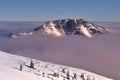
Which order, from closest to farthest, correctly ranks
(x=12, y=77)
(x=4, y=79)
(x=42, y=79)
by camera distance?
(x=4, y=79) → (x=12, y=77) → (x=42, y=79)

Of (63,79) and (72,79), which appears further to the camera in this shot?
(72,79)

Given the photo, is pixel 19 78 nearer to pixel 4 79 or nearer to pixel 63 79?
pixel 4 79

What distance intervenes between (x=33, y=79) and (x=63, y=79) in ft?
152

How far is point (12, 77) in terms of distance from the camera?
129 meters

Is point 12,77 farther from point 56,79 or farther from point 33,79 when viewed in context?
point 56,79

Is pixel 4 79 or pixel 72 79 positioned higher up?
pixel 4 79

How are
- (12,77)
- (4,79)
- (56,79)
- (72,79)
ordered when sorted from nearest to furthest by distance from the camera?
(4,79)
(12,77)
(56,79)
(72,79)

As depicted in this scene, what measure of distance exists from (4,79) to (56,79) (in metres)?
56.6

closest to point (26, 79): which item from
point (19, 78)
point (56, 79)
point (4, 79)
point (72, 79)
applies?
point (19, 78)

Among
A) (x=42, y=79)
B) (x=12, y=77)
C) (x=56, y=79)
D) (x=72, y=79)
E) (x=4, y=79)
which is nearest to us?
(x=4, y=79)

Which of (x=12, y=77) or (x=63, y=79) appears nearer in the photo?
(x=12, y=77)

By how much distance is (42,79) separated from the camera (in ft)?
475

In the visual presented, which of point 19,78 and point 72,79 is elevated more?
point 19,78

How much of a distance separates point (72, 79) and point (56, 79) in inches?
987
